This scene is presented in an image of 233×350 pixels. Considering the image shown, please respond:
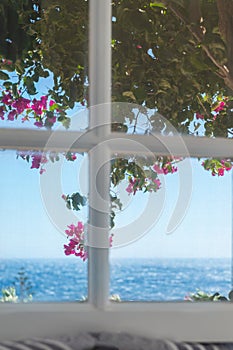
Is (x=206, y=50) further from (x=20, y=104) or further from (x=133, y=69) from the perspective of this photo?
(x=20, y=104)

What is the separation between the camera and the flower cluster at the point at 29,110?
4.86 feet

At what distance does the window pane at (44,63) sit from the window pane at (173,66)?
89 millimetres

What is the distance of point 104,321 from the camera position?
143cm

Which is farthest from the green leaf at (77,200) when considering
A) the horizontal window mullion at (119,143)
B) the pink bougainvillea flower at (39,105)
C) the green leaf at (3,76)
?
the green leaf at (3,76)

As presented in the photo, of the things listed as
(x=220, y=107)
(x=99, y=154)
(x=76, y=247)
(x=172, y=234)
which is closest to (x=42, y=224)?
(x=76, y=247)

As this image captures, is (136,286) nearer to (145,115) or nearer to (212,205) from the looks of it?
(212,205)

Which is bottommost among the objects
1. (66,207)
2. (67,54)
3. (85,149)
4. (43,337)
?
(43,337)

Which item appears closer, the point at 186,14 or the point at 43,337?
the point at 43,337

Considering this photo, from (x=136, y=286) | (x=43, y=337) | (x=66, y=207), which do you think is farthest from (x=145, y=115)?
(x=43, y=337)

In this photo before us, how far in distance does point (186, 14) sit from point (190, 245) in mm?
564

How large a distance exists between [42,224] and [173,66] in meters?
0.50

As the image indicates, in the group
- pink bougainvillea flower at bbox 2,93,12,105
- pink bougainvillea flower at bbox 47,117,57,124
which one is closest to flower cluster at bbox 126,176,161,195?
pink bougainvillea flower at bbox 47,117,57,124

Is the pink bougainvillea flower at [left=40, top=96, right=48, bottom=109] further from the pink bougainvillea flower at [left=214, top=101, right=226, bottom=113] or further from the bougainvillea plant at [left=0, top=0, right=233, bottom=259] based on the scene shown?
the pink bougainvillea flower at [left=214, top=101, right=226, bottom=113]

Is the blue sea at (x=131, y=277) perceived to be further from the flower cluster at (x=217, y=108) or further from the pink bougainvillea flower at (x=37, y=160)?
the flower cluster at (x=217, y=108)
